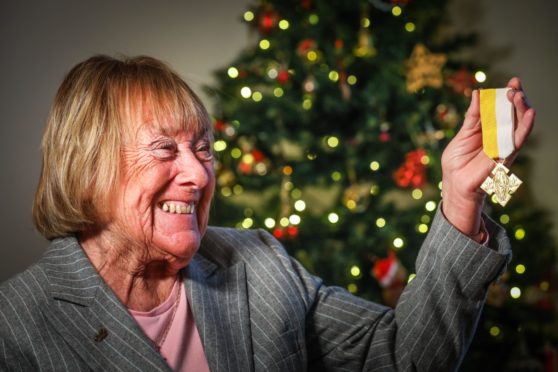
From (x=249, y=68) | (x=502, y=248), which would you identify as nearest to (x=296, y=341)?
(x=502, y=248)

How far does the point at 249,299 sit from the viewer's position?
1.49 metres

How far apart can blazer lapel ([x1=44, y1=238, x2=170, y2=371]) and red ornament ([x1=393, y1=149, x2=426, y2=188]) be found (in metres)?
2.14

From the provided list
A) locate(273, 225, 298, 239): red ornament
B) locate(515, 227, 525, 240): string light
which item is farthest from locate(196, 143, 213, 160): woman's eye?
locate(515, 227, 525, 240): string light

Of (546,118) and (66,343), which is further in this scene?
(546,118)

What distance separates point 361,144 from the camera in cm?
332

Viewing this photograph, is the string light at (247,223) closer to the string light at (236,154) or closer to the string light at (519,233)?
the string light at (236,154)

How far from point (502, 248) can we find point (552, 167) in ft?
9.65

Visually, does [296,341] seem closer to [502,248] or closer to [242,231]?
[242,231]

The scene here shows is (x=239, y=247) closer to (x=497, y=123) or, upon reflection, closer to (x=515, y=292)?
(x=497, y=123)

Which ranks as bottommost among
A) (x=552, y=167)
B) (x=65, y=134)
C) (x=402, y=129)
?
(x=552, y=167)

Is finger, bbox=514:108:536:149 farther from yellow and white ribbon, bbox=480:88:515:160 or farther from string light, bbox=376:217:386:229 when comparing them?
string light, bbox=376:217:386:229

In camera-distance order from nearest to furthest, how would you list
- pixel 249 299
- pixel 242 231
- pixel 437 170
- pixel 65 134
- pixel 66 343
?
1. pixel 66 343
2. pixel 65 134
3. pixel 249 299
4. pixel 242 231
5. pixel 437 170

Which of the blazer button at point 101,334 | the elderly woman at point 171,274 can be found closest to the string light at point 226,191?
the elderly woman at point 171,274

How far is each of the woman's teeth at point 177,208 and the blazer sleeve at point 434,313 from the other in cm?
45
